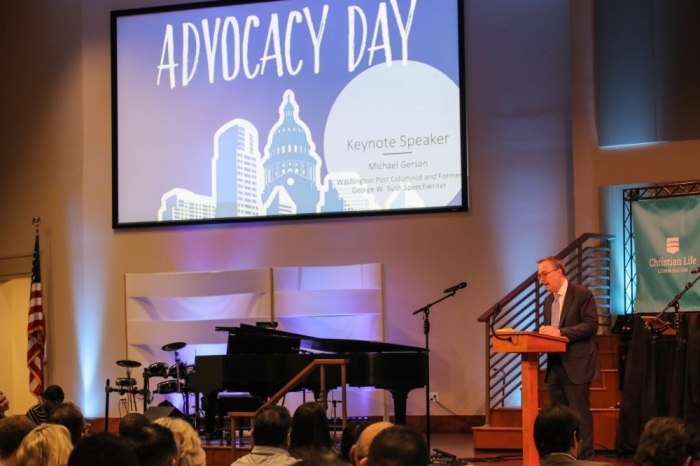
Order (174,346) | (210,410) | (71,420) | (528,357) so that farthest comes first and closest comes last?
(174,346) → (210,410) → (528,357) → (71,420)

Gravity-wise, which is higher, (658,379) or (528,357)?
(528,357)

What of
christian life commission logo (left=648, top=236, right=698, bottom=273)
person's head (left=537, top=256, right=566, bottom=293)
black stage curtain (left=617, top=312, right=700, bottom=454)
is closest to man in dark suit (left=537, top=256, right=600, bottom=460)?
person's head (left=537, top=256, right=566, bottom=293)

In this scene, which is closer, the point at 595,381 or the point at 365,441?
the point at 365,441

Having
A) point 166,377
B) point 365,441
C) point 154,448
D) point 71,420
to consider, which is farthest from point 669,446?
point 166,377

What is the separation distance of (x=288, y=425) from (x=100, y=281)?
8292mm

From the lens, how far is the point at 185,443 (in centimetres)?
377

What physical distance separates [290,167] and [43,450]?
8127 mm

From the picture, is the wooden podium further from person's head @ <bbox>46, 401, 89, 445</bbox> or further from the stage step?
person's head @ <bbox>46, 401, 89, 445</bbox>

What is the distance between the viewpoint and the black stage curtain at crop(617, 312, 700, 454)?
7.86 m

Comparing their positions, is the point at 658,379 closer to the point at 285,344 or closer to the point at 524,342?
the point at 524,342

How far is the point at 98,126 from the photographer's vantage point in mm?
11875

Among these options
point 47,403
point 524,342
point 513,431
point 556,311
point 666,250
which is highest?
point 666,250

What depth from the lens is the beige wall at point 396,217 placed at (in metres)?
10.5

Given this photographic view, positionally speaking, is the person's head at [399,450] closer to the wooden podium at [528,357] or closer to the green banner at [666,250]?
the wooden podium at [528,357]
